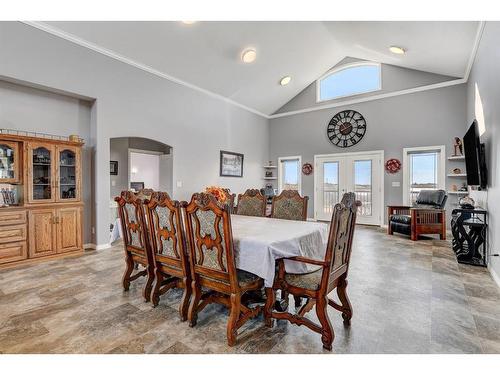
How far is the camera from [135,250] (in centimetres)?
264

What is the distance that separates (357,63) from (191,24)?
4.70 m

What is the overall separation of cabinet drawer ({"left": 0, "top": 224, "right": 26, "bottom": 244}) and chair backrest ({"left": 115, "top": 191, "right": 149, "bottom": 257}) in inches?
77.7

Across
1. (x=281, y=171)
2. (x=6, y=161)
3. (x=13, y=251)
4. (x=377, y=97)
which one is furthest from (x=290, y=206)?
(x=281, y=171)

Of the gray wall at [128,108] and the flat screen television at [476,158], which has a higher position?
the gray wall at [128,108]

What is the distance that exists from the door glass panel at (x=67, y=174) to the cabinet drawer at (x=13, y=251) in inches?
31.6

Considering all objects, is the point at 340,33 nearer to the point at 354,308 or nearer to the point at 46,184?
the point at 354,308

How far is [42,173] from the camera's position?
3.82 m

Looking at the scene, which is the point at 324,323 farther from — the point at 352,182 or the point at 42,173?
the point at 352,182

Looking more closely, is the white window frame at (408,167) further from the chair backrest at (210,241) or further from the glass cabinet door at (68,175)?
the glass cabinet door at (68,175)

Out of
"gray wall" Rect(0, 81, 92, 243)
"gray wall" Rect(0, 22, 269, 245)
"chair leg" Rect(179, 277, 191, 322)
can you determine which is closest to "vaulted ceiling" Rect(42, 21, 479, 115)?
"gray wall" Rect(0, 22, 269, 245)

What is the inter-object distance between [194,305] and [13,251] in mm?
3066

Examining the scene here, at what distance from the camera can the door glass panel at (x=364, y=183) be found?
6820 mm

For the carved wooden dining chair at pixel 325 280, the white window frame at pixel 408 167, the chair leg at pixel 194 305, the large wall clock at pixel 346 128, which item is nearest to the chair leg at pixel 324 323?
the carved wooden dining chair at pixel 325 280
